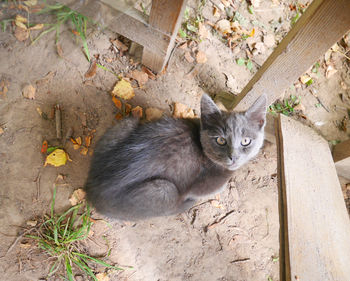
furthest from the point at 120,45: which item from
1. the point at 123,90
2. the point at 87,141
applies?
the point at 87,141

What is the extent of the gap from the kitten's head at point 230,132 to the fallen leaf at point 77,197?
1151 millimetres

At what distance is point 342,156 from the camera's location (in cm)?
233

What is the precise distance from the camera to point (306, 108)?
115 inches

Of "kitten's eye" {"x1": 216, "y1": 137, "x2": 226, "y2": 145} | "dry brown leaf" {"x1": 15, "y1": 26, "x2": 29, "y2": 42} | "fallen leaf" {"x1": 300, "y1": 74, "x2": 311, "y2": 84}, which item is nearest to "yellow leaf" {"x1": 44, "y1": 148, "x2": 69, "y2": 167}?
"dry brown leaf" {"x1": 15, "y1": 26, "x2": 29, "y2": 42}

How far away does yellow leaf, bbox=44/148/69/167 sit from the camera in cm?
223

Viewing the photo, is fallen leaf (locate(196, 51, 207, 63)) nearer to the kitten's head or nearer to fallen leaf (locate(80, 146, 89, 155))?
the kitten's head

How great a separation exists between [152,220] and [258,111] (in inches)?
52.4

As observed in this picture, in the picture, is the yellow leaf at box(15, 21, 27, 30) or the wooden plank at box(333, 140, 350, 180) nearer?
the yellow leaf at box(15, 21, 27, 30)

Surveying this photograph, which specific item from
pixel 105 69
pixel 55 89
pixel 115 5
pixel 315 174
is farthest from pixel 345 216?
pixel 55 89

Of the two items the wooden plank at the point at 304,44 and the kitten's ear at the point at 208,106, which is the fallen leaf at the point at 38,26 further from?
the wooden plank at the point at 304,44

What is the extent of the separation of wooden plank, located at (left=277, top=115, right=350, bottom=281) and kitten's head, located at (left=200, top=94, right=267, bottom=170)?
0.38m

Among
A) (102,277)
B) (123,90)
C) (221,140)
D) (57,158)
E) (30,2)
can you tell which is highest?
(30,2)

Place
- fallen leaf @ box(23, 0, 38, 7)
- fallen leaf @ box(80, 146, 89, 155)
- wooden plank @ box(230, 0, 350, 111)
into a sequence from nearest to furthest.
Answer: fallen leaf @ box(23, 0, 38, 7) < wooden plank @ box(230, 0, 350, 111) < fallen leaf @ box(80, 146, 89, 155)

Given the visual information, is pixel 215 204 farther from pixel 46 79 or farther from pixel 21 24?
pixel 21 24
